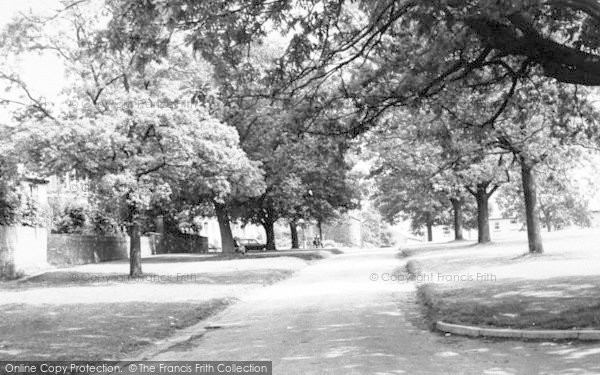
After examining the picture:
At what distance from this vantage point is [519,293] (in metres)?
13.4

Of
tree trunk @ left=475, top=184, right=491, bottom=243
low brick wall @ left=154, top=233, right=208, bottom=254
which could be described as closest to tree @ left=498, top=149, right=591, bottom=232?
tree trunk @ left=475, top=184, right=491, bottom=243

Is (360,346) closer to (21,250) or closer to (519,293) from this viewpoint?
(519,293)

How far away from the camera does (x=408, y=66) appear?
40.7 ft

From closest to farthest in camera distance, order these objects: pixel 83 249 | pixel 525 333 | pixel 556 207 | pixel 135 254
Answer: pixel 525 333 → pixel 135 254 → pixel 83 249 → pixel 556 207

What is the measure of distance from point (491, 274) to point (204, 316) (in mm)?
8879

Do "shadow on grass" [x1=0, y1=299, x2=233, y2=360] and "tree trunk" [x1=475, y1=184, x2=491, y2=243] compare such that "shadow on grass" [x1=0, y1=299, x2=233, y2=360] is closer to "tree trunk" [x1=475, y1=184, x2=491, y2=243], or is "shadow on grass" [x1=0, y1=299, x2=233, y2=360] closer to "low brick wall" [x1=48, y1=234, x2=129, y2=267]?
"low brick wall" [x1=48, y1=234, x2=129, y2=267]

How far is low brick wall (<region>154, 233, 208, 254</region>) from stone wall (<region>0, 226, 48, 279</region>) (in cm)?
1880

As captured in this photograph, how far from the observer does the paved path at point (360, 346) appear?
7.66 meters

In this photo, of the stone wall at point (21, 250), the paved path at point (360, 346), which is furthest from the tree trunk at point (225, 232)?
the paved path at point (360, 346)

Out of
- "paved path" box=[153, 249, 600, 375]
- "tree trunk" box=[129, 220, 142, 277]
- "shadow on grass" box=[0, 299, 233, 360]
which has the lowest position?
"paved path" box=[153, 249, 600, 375]

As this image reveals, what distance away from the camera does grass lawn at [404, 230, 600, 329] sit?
403 inches

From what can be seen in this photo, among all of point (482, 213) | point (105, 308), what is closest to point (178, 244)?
point (482, 213)

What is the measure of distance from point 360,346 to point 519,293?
5662mm

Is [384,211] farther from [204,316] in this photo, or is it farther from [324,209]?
[204,316]
